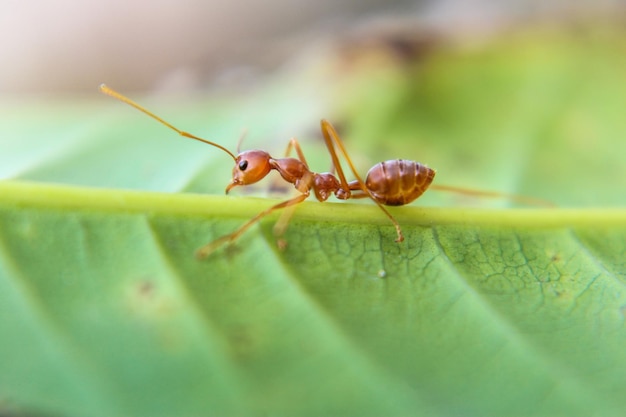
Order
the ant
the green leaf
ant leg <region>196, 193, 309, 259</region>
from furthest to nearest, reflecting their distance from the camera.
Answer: the ant, ant leg <region>196, 193, 309, 259</region>, the green leaf

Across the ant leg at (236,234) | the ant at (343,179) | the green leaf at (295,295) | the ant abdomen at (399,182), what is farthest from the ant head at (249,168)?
the ant abdomen at (399,182)

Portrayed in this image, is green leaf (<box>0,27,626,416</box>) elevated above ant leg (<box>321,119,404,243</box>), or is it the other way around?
ant leg (<box>321,119,404,243</box>)

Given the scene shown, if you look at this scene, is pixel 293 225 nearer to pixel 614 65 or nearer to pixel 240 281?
pixel 240 281

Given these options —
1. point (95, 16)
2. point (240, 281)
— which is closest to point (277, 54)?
point (95, 16)

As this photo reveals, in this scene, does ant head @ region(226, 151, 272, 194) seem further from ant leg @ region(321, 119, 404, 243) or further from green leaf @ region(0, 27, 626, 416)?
ant leg @ region(321, 119, 404, 243)

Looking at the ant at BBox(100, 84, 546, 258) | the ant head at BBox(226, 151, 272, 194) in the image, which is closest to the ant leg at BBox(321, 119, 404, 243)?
the ant at BBox(100, 84, 546, 258)

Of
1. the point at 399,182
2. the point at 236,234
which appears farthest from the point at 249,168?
the point at 399,182
